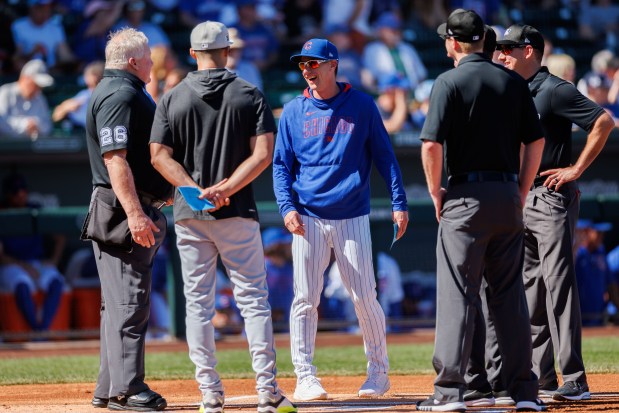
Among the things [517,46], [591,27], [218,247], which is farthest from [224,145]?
[591,27]

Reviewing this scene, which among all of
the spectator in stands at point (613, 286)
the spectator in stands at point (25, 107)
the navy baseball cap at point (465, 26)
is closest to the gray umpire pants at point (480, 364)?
the navy baseball cap at point (465, 26)

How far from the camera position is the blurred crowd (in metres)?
12.7

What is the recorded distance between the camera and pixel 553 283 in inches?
242

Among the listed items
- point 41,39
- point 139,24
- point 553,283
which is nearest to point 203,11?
point 139,24

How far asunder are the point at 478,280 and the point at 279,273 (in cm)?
625

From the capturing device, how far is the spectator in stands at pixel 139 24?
1420cm

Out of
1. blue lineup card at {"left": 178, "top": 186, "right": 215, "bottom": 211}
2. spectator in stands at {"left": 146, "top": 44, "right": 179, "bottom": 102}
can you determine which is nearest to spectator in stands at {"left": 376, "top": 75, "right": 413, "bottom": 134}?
spectator in stands at {"left": 146, "top": 44, "right": 179, "bottom": 102}

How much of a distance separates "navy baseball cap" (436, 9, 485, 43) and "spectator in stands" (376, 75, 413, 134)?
7.71 metres

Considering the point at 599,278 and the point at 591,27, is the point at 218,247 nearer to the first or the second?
the point at 599,278

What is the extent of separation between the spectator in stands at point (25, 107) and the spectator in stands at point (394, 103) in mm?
4022

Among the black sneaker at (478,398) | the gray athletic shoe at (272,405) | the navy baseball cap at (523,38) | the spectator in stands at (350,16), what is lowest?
the black sneaker at (478,398)

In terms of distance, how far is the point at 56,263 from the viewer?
37.4 feet

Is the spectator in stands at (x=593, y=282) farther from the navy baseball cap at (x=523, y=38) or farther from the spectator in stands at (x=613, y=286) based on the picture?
the navy baseball cap at (x=523, y=38)

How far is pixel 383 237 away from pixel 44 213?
357cm
